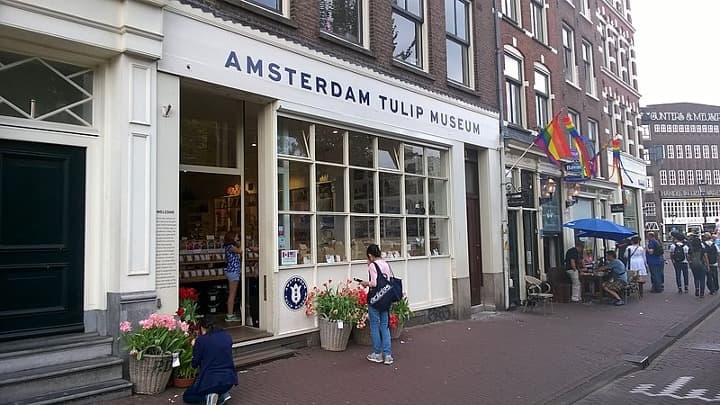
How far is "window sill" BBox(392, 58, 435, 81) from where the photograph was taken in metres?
11.0

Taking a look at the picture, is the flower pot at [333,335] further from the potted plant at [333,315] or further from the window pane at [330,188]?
the window pane at [330,188]

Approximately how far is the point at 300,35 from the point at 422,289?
18.1ft

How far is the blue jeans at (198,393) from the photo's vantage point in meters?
5.52

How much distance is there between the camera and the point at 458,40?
1337cm

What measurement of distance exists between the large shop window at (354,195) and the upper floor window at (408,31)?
191cm

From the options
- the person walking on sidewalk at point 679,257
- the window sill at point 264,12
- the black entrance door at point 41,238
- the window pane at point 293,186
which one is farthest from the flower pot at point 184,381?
the person walking on sidewalk at point 679,257

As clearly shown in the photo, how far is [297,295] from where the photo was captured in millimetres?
8609

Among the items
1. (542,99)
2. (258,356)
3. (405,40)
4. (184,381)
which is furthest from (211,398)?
(542,99)

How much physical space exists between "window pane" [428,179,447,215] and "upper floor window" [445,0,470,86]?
2579mm

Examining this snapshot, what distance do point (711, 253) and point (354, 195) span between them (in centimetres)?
1275

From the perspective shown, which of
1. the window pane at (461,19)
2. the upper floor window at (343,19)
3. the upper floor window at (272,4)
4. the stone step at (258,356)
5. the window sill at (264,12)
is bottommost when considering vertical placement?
the stone step at (258,356)

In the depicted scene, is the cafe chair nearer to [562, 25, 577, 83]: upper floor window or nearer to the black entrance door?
[562, 25, 577, 83]: upper floor window

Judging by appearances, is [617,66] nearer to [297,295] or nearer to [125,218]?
[297,295]

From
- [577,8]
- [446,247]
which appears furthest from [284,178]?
[577,8]
